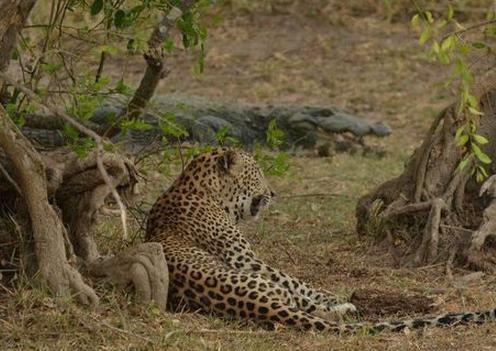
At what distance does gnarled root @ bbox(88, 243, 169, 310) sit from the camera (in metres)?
7.40

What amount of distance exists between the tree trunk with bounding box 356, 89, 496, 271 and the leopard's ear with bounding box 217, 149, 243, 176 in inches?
59.2

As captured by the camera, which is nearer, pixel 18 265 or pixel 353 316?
pixel 18 265

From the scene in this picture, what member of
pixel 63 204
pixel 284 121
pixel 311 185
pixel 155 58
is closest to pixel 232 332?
pixel 63 204

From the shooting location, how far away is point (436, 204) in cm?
969

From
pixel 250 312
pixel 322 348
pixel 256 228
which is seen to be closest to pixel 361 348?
pixel 322 348

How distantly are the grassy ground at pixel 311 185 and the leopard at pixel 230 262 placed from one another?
0.14 meters

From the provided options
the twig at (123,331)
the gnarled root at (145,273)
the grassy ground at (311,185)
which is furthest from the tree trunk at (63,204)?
the twig at (123,331)

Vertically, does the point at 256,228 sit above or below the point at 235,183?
below

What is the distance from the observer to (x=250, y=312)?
7.37 m

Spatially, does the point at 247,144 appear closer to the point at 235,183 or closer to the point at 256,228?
the point at 256,228

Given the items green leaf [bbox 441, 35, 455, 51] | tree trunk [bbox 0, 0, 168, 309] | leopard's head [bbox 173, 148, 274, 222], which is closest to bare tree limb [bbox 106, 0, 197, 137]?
tree trunk [bbox 0, 0, 168, 309]

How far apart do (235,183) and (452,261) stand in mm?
1766

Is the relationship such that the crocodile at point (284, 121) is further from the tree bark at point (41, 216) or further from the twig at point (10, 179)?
the tree bark at point (41, 216)

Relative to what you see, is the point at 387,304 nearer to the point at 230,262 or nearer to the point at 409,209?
the point at 230,262
